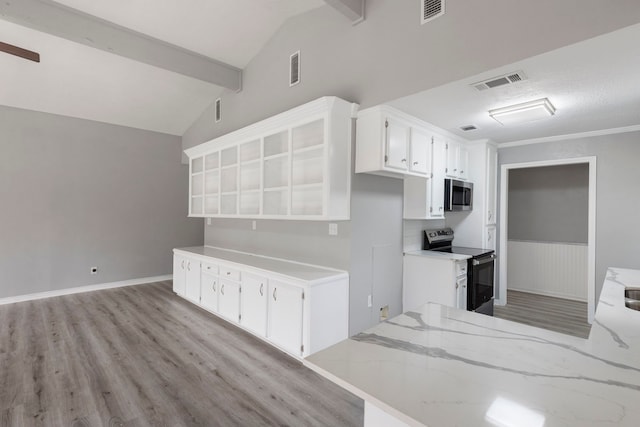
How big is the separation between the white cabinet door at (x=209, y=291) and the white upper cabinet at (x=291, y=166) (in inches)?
35.9

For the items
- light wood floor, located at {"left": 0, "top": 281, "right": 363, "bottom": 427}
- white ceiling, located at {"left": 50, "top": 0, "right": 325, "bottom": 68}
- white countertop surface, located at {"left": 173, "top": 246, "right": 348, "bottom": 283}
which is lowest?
light wood floor, located at {"left": 0, "top": 281, "right": 363, "bottom": 427}

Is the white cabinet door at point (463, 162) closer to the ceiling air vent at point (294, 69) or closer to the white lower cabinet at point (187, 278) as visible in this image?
the ceiling air vent at point (294, 69)

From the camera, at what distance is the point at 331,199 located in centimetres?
298

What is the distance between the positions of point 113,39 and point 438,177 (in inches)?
171

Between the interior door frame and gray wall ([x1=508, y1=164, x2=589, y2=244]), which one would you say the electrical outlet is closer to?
the interior door frame

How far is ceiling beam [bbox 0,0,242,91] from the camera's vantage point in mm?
3271

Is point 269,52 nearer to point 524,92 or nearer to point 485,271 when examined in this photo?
point 524,92

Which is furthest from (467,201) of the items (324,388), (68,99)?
(68,99)

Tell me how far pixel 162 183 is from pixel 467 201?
5657 mm

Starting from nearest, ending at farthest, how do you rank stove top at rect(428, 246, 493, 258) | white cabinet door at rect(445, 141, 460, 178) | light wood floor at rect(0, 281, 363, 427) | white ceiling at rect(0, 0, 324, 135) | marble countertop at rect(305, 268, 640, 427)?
marble countertop at rect(305, 268, 640, 427), light wood floor at rect(0, 281, 363, 427), white ceiling at rect(0, 0, 324, 135), stove top at rect(428, 246, 493, 258), white cabinet door at rect(445, 141, 460, 178)

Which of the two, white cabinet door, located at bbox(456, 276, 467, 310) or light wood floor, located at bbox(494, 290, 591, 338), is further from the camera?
light wood floor, located at bbox(494, 290, 591, 338)

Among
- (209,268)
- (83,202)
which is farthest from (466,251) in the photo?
(83,202)

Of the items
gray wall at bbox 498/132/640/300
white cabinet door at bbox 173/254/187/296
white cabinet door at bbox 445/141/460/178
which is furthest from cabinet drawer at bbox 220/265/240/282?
gray wall at bbox 498/132/640/300

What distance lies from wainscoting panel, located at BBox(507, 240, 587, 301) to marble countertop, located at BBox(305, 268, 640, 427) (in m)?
4.32
